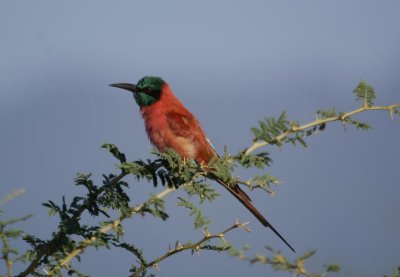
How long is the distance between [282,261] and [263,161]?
37.7 inches

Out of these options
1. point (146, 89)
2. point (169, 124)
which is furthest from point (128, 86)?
point (169, 124)

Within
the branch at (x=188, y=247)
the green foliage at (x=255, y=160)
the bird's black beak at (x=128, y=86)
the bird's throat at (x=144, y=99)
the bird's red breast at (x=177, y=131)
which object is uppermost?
the bird's black beak at (x=128, y=86)

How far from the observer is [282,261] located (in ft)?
5.63

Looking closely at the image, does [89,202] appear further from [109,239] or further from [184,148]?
[184,148]

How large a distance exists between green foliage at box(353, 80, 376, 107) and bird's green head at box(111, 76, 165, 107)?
2830 mm

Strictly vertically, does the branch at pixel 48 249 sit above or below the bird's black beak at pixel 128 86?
below

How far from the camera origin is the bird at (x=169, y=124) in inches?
198

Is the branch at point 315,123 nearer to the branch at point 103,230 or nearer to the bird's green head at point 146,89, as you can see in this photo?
the branch at point 103,230

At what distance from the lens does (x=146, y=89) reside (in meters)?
5.60

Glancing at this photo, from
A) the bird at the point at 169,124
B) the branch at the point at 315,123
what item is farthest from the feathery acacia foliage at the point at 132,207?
the bird at the point at 169,124

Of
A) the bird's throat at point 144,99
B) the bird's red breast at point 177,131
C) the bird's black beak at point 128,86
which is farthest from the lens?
the bird's black beak at point 128,86

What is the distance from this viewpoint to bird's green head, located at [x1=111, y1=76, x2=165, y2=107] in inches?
218

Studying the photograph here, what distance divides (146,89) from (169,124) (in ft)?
1.99

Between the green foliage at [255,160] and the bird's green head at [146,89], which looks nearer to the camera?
the green foliage at [255,160]
